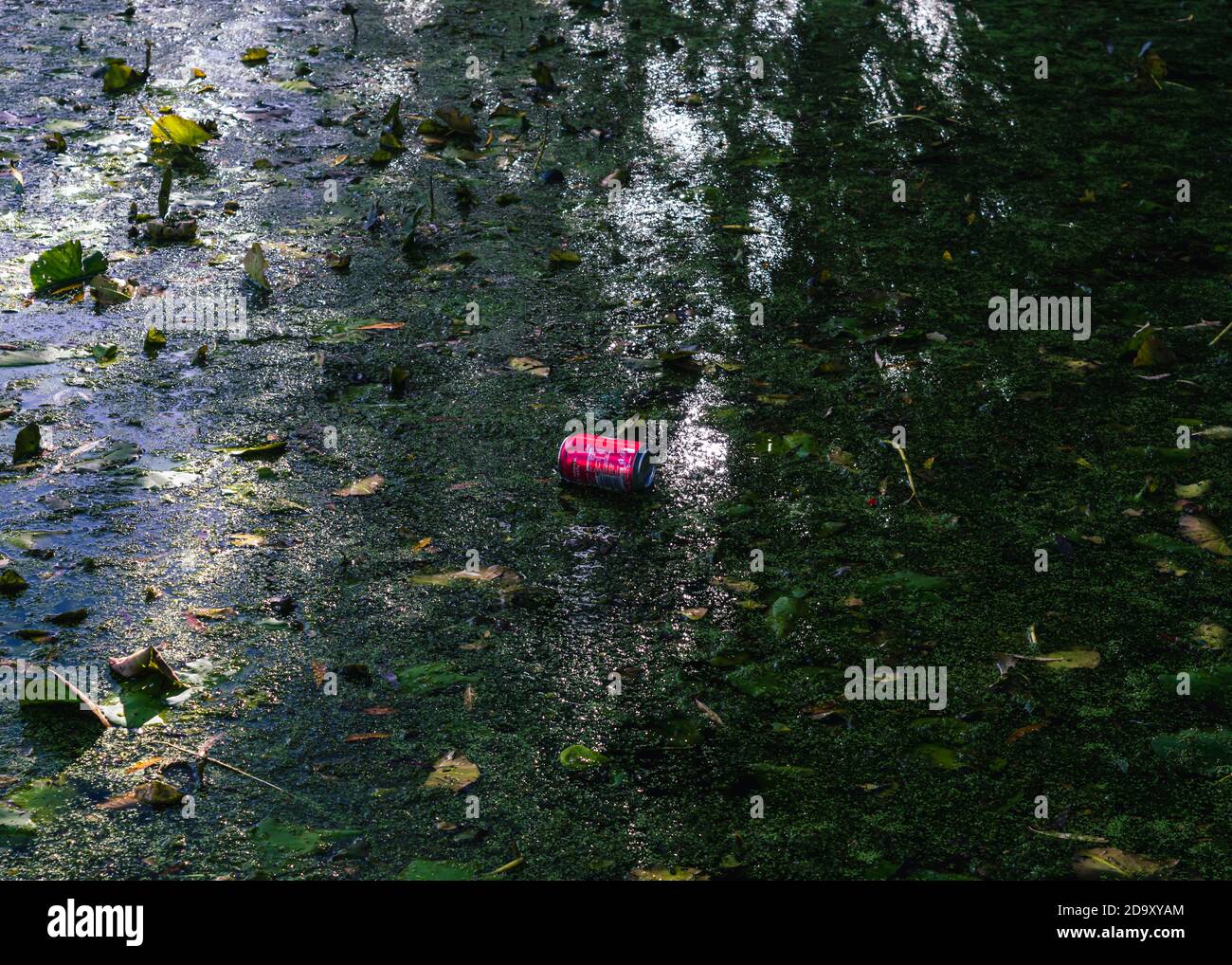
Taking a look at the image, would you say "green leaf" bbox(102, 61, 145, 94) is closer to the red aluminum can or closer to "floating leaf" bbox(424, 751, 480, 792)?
the red aluminum can

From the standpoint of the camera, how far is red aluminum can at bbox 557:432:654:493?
2.95 metres

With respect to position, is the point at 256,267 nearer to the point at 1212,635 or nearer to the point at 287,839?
the point at 287,839

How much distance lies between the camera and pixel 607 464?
2957mm

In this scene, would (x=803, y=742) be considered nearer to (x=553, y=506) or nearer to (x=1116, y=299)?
(x=553, y=506)

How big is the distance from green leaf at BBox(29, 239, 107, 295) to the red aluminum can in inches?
79.8

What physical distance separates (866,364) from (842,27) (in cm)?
340

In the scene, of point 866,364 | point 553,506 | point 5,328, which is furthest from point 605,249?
point 5,328

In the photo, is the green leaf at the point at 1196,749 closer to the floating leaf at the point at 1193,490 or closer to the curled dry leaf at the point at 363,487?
the floating leaf at the point at 1193,490

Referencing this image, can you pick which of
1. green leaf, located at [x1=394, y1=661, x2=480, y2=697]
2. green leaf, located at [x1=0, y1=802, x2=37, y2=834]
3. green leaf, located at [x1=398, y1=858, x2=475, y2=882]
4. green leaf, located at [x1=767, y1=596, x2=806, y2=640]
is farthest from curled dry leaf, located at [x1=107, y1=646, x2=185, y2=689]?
green leaf, located at [x1=767, y1=596, x2=806, y2=640]

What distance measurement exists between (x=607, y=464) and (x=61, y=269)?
2210mm

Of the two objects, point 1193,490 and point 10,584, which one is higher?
point 1193,490

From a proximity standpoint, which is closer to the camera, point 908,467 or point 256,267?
point 908,467

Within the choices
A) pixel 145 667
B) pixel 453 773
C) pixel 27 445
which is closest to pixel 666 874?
pixel 453 773

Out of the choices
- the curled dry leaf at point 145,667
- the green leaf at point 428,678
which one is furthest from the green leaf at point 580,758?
the curled dry leaf at point 145,667
